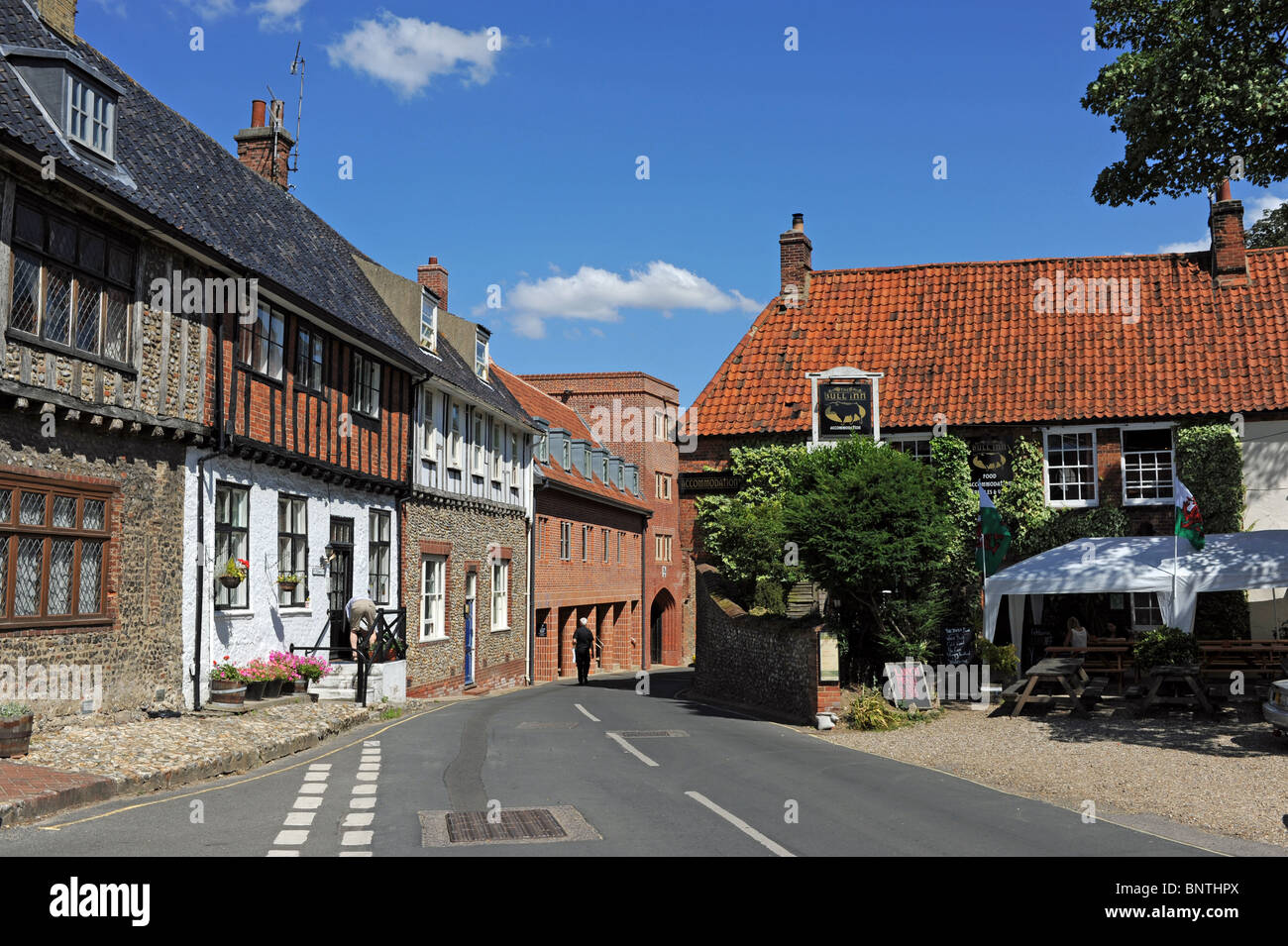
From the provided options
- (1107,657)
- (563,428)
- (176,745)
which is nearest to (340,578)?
(176,745)

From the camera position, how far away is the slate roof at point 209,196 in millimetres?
14195

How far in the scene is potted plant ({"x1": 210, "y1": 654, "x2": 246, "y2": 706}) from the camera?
54.4 feet

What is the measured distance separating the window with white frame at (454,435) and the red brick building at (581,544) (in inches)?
265

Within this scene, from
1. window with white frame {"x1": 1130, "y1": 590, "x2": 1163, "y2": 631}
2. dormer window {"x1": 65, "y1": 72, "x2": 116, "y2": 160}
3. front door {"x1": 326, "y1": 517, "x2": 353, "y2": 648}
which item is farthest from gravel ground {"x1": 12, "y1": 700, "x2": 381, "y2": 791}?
window with white frame {"x1": 1130, "y1": 590, "x2": 1163, "y2": 631}

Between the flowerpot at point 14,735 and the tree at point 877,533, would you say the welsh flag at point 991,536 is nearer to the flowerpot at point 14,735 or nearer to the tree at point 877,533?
the tree at point 877,533

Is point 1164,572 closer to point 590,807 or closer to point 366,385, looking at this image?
point 590,807

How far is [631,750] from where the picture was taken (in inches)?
580

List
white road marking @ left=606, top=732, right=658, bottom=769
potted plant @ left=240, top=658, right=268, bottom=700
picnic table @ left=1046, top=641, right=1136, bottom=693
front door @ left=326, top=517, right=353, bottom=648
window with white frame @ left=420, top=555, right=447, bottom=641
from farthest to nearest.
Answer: window with white frame @ left=420, top=555, right=447, bottom=641 → front door @ left=326, top=517, right=353, bottom=648 → picnic table @ left=1046, top=641, right=1136, bottom=693 → potted plant @ left=240, top=658, right=268, bottom=700 → white road marking @ left=606, top=732, right=658, bottom=769

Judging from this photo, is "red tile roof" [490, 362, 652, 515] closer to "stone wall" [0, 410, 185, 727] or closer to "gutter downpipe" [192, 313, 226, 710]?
"gutter downpipe" [192, 313, 226, 710]

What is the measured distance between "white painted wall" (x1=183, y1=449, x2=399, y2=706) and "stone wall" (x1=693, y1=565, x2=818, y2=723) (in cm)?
831

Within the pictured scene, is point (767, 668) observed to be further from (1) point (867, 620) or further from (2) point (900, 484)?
(2) point (900, 484)

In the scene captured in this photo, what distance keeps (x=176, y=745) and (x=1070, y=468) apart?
20045mm
